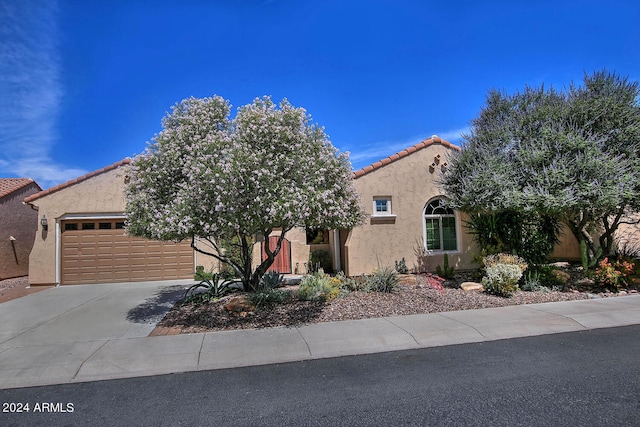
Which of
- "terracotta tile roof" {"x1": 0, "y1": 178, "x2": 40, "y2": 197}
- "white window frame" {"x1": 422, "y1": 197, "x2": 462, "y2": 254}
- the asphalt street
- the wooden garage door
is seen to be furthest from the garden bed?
"terracotta tile roof" {"x1": 0, "y1": 178, "x2": 40, "y2": 197}

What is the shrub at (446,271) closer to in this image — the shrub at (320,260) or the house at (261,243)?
the house at (261,243)

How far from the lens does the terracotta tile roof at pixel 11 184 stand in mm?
16495

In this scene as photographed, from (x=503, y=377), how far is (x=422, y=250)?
27.0 ft

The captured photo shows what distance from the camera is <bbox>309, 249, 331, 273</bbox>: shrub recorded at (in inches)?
569

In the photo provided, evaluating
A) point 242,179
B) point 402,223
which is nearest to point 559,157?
point 402,223

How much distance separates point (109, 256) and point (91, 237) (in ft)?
2.97

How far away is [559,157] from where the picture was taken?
9.30m

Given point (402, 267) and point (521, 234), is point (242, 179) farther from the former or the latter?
point (521, 234)

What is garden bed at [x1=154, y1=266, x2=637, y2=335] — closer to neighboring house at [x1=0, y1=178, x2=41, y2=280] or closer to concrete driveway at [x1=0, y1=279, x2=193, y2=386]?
concrete driveway at [x1=0, y1=279, x2=193, y2=386]

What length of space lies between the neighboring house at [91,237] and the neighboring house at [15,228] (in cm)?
401

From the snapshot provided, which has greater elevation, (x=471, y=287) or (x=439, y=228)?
(x=439, y=228)

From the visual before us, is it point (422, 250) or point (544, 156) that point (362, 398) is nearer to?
point (544, 156)

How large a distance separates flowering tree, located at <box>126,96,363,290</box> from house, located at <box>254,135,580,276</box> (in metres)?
3.97

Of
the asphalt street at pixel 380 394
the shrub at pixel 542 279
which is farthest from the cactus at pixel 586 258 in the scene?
the asphalt street at pixel 380 394
